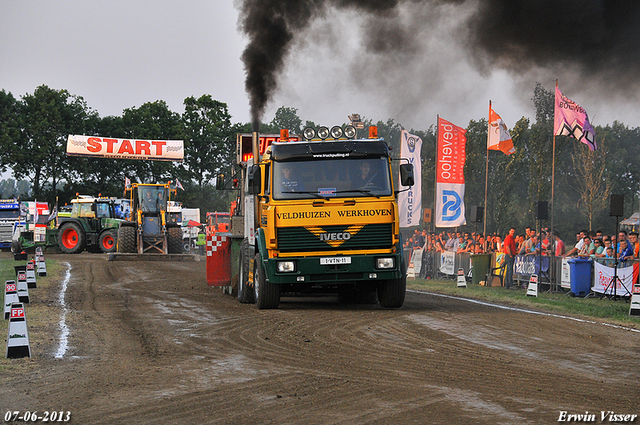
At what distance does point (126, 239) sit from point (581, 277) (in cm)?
1911

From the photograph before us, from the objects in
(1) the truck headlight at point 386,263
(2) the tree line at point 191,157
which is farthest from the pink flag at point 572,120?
(2) the tree line at point 191,157

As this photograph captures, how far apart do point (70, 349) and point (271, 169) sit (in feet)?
15.8

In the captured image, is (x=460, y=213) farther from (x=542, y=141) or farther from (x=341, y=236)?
(x=542, y=141)

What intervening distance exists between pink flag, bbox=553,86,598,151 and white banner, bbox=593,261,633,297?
480 centimetres

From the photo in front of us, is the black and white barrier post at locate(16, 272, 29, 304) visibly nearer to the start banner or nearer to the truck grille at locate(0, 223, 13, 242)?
the truck grille at locate(0, 223, 13, 242)

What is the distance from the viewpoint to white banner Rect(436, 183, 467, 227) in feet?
85.6

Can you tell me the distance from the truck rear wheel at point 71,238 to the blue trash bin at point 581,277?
25.5m

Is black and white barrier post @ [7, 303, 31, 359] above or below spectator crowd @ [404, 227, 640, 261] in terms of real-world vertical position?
below

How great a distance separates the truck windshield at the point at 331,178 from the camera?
12.2 meters

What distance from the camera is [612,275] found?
58.3 ft

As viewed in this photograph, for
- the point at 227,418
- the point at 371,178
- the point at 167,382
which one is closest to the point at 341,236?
the point at 371,178

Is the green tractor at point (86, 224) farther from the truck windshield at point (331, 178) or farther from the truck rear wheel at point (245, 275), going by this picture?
the truck windshield at point (331, 178)

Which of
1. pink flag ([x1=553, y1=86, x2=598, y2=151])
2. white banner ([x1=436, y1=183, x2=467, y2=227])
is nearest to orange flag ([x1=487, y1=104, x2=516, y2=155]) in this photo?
white banner ([x1=436, y1=183, x2=467, y2=227])

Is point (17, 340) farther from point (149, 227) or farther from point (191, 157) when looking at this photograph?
point (191, 157)
